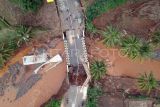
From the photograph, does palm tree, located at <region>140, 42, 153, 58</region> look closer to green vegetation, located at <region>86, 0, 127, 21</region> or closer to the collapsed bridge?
green vegetation, located at <region>86, 0, 127, 21</region>

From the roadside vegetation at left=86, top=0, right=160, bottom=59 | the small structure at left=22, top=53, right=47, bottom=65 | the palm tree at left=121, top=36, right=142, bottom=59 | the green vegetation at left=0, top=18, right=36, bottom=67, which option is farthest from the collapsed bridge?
the palm tree at left=121, top=36, right=142, bottom=59

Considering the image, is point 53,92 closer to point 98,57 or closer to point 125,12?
point 98,57

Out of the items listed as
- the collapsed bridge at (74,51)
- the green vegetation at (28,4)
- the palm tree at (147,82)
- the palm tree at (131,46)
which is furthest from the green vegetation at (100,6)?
the palm tree at (147,82)

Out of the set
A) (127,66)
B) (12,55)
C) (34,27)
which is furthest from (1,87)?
(127,66)

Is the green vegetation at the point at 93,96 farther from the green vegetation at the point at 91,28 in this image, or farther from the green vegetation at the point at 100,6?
the green vegetation at the point at 100,6

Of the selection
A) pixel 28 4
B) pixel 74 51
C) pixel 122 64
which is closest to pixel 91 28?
pixel 74 51

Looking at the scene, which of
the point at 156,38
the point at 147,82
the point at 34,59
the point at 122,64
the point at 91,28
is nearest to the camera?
the point at 156,38

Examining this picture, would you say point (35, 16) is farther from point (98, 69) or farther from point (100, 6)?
point (98, 69)
